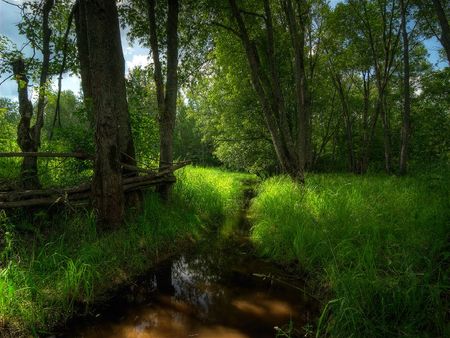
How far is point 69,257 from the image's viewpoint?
4281mm

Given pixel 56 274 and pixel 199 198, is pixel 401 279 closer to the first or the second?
pixel 56 274

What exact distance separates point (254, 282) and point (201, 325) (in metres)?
1.32

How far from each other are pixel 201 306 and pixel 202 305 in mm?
28

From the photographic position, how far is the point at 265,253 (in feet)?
18.1

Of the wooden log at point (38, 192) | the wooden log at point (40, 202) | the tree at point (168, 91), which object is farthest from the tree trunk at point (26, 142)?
the tree at point (168, 91)

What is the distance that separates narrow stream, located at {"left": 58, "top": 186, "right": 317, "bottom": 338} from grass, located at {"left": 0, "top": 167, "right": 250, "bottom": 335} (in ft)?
0.89

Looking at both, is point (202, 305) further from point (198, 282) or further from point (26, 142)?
point (26, 142)

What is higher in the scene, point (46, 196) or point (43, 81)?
point (43, 81)

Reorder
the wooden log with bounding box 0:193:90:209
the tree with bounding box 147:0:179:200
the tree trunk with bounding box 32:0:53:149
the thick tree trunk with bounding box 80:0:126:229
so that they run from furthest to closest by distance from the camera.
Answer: the tree with bounding box 147:0:179:200 < the tree trunk with bounding box 32:0:53:149 < the thick tree trunk with bounding box 80:0:126:229 < the wooden log with bounding box 0:193:90:209

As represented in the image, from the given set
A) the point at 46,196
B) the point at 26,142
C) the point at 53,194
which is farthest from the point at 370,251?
the point at 26,142

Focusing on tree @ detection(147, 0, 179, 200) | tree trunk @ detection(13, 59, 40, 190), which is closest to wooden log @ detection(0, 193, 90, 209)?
tree trunk @ detection(13, 59, 40, 190)

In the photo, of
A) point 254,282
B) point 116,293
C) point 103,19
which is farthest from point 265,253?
point 103,19

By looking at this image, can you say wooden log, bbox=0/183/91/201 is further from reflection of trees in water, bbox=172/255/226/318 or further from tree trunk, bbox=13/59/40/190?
reflection of trees in water, bbox=172/255/226/318

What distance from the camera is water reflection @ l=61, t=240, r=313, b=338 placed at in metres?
3.32
